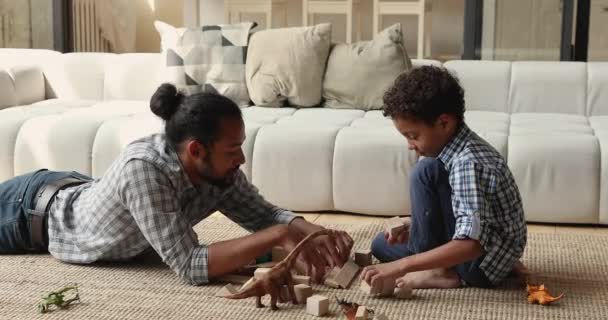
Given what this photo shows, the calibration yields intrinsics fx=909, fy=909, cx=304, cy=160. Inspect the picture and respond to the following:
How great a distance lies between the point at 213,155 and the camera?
2203 mm

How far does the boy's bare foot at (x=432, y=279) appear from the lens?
2256mm

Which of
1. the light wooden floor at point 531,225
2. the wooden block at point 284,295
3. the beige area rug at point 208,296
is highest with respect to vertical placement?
the wooden block at point 284,295

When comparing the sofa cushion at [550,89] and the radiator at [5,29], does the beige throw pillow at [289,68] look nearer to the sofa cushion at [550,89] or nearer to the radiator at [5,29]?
the sofa cushion at [550,89]

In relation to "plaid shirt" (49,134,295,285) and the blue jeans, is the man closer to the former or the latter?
"plaid shirt" (49,134,295,285)

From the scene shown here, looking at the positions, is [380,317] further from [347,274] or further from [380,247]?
[380,247]

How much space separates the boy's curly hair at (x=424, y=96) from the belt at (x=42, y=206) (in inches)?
38.4

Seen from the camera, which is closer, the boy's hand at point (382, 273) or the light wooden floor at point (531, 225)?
the boy's hand at point (382, 273)

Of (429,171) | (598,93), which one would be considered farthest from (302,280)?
(598,93)

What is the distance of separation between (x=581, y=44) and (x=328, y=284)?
2920mm

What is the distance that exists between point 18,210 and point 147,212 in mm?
542

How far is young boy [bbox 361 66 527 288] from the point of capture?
6.81ft

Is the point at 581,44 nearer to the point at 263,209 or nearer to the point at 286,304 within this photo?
the point at 263,209

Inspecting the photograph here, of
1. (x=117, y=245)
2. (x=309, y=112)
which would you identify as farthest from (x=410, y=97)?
(x=309, y=112)

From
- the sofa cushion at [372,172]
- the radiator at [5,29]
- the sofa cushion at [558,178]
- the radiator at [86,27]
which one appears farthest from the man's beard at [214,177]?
the radiator at [5,29]
